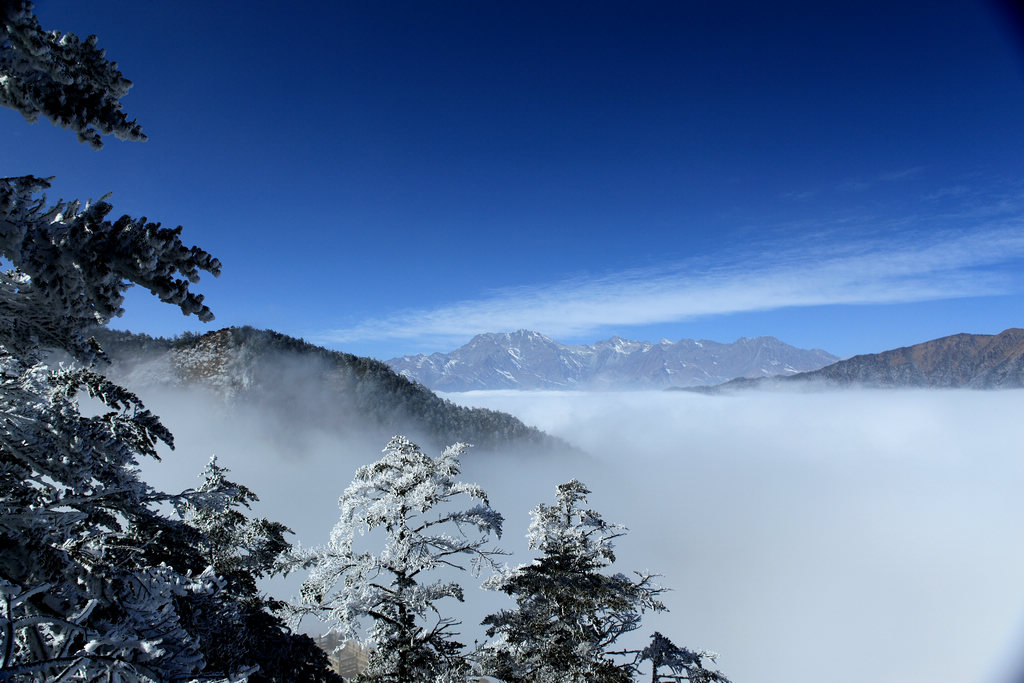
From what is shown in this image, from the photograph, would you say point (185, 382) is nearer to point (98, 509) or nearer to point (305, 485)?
point (305, 485)

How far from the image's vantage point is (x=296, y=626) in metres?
9.30

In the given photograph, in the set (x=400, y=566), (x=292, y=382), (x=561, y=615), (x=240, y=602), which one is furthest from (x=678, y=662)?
(x=292, y=382)

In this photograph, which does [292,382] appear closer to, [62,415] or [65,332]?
[62,415]

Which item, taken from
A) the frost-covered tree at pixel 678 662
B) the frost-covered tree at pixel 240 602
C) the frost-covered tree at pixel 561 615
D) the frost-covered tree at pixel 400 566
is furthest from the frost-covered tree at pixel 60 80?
the frost-covered tree at pixel 678 662

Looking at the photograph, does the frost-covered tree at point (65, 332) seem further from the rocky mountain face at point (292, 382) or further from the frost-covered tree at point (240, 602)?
the rocky mountain face at point (292, 382)

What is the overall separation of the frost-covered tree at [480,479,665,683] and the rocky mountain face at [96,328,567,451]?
104 m

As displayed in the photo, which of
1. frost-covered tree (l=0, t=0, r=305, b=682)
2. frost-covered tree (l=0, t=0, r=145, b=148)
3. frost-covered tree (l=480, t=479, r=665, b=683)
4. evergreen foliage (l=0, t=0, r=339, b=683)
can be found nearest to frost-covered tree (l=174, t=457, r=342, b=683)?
evergreen foliage (l=0, t=0, r=339, b=683)

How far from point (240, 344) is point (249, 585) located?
126m

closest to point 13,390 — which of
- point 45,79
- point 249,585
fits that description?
point 45,79

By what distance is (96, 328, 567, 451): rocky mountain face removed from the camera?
11488cm

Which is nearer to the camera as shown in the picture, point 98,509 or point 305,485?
point 98,509

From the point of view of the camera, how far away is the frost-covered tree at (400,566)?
9.23m

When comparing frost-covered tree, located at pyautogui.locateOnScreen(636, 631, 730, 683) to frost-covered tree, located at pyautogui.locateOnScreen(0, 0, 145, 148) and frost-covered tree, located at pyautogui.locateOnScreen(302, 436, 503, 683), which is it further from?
frost-covered tree, located at pyautogui.locateOnScreen(0, 0, 145, 148)

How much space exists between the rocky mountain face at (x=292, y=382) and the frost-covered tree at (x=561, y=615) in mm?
104411
